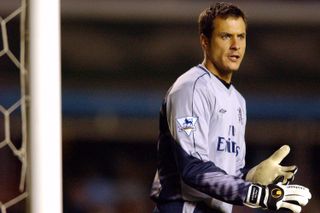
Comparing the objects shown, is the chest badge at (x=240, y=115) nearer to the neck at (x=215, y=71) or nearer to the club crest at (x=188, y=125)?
the neck at (x=215, y=71)

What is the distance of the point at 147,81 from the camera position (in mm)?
5191

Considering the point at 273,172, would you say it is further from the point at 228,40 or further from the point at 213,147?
the point at 228,40

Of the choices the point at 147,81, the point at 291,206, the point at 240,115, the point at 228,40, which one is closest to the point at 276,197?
the point at 291,206

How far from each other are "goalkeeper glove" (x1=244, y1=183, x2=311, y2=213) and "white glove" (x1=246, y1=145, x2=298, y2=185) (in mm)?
140

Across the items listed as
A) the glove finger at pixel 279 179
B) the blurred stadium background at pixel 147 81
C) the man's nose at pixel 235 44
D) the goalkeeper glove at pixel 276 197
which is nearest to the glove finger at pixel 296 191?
the goalkeeper glove at pixel 276 197

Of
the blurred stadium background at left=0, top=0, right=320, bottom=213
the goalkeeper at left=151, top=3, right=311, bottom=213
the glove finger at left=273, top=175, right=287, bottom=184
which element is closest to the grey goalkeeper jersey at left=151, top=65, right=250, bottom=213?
the goalkeeper at left=151, top=3, right=311, bottom=213

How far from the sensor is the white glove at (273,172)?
2.66m

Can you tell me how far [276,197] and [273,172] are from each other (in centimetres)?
19

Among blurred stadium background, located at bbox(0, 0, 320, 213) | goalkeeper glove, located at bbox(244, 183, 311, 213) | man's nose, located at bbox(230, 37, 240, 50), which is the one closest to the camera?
goalkeeper glove, located at bbox(244, 183, 311, 213)

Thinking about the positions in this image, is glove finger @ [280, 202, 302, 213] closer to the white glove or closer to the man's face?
the white glove

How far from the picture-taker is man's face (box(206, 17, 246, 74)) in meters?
2.64

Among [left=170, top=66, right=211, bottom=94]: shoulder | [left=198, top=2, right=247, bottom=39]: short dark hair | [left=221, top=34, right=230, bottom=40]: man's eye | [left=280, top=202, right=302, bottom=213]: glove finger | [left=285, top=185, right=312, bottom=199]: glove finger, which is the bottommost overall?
[left=280, top=202, right=302, bottom=213]: glove finger

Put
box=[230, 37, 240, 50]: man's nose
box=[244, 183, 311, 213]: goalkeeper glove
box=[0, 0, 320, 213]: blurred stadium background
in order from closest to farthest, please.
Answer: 1. box=[244, 183, 311, 213]: goalkeeper glove
2. box=[230, 37, 240, 50]: man's nose
3. box=[0, 0, 320, 213]: blurred stadium background

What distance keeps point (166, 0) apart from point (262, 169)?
270 cm
